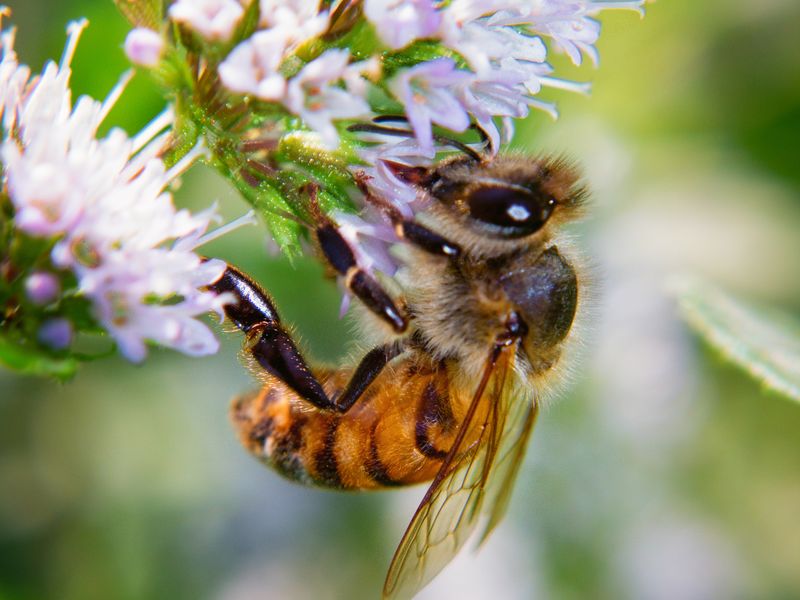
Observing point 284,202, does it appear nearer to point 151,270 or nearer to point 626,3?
point 151,270

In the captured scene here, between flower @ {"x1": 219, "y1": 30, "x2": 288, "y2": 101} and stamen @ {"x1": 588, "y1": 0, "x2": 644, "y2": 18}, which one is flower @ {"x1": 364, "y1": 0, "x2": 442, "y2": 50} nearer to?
flower @ {"x1": 219, "y1": 30, "x2": 288, "y2": 101}

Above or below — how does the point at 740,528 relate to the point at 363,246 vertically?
below

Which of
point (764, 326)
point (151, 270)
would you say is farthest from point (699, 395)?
point (151, 270)

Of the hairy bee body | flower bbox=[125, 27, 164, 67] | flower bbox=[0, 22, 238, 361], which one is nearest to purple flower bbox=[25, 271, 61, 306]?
flower bbox=[0, 22, 238, 361]

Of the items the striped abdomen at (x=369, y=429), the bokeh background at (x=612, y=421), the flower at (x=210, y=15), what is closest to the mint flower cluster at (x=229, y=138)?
the flower at (x=210, y=15)

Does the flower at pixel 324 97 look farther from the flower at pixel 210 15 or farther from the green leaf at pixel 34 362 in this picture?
the green leaf at pixel 34 362

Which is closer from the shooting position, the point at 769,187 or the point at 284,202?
the point at 284,202
